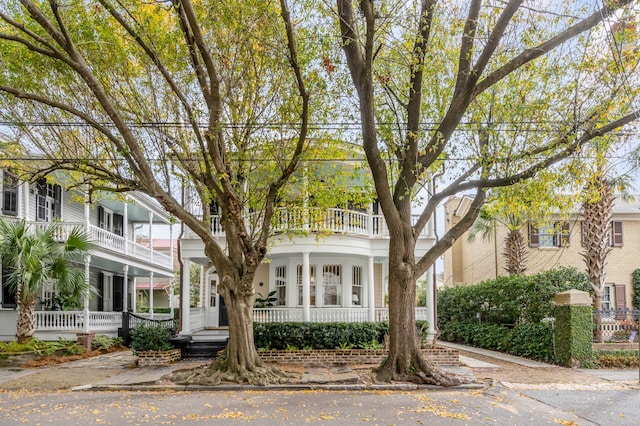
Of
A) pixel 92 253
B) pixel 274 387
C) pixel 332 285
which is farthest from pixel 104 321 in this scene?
pixel 274 387

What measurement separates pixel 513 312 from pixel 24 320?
48.3 ft

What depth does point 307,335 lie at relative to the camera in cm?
1491

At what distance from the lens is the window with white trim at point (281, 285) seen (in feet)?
61.6

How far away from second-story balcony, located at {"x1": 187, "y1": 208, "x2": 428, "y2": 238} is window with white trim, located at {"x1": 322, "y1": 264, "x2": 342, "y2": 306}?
Result: 201 centimetres

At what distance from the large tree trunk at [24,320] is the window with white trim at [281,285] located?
7.52 metres

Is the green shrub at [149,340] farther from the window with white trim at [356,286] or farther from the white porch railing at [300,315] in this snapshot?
the window with white trim at [356,286]

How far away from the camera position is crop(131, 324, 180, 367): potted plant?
1409cm

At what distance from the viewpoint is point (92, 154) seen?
1330 centimetres

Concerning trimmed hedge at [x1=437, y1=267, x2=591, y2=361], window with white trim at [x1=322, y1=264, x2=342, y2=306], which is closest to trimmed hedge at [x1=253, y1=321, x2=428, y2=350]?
window with white trim at [x1=322, y1=264, x2=342, y2=306]

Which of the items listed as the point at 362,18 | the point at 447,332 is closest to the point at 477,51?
the point at 362,18

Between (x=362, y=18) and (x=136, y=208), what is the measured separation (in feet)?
58.2

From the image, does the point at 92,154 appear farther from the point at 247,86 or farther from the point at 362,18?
the point at 362,18

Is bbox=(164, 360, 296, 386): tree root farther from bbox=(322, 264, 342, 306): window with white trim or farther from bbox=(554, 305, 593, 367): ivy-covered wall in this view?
bbox=(554, 305, 593, 367): ivy-covered wall

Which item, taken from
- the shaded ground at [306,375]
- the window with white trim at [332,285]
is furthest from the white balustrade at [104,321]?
the window with white trim at [332,285]
